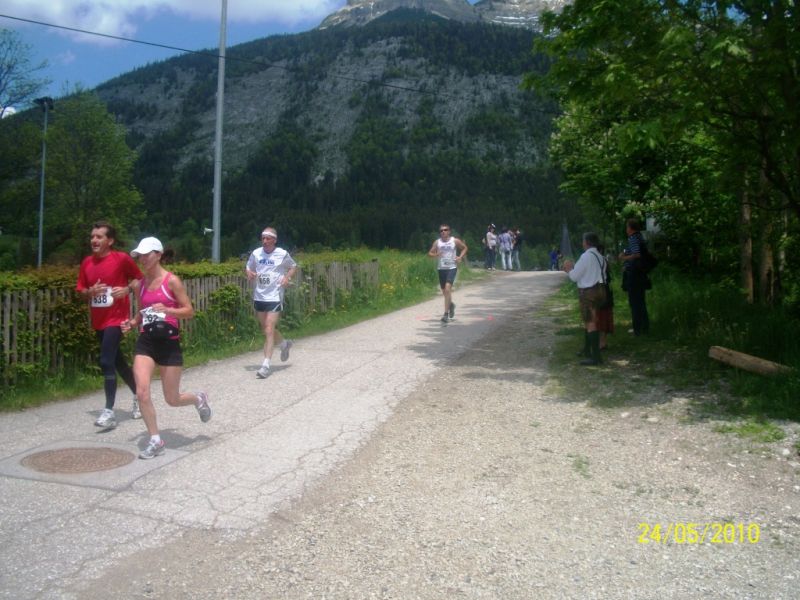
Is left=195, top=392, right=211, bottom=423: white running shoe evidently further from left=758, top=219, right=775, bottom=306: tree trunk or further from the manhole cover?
left=758, top=219, right=775, bottom=306: tree trunk

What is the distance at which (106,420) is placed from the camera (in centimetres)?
639

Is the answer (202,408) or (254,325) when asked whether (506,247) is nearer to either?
(254,325)

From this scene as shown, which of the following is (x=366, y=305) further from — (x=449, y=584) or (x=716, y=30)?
(x=449, y=584)

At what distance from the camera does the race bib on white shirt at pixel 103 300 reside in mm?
6457

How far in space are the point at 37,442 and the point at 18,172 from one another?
53169 mm

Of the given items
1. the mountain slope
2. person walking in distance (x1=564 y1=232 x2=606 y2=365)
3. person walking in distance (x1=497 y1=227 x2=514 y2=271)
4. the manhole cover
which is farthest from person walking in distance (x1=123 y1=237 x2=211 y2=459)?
the mountain slope

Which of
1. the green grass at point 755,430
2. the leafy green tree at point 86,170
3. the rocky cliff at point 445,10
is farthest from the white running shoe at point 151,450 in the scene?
the rocky cliff at point 445,10

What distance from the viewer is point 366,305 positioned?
626 inches

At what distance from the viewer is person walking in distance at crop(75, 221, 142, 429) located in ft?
21.1

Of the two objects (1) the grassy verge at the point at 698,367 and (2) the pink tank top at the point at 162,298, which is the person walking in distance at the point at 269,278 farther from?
(1) the grassy verge at the point at 698,367
